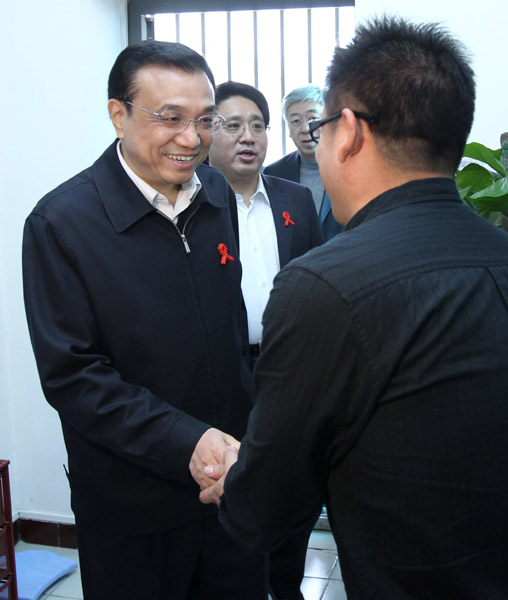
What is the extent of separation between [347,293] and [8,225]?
2.32m

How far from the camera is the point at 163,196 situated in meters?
1.71

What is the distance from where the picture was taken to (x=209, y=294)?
1.71 m

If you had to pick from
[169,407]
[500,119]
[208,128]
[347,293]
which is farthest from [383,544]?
[500,119]

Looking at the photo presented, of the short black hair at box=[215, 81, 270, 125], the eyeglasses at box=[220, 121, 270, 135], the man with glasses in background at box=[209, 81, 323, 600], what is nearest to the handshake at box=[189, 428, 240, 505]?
the man with glasses in background at box=[209, 81, 323, 600]

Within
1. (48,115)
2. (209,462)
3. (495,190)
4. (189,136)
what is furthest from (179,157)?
(48,115)

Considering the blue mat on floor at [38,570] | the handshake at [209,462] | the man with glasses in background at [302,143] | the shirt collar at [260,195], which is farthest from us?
the man with glasses in background at [302,143]

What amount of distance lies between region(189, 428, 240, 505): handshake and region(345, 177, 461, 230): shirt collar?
2.13ft

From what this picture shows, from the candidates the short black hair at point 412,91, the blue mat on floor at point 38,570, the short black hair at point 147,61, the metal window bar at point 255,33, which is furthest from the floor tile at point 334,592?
the metal window bar at point 255,33

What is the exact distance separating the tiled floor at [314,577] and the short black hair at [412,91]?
2204 mm

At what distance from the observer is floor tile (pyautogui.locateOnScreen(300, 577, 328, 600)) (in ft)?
9.04

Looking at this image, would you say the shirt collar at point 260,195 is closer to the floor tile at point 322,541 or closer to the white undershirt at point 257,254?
the white undershirt at point 257,254

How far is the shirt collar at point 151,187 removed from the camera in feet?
5.54

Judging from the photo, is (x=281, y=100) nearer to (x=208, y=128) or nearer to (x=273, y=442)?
(x=208, y=128)

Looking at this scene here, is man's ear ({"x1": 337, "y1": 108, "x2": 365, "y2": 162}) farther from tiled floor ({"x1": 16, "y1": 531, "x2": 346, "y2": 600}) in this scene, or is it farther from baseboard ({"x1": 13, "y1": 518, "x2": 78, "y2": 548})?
baseboard ({"x1": 13, "y1": 518, "x2": 78, "y2": 548})
